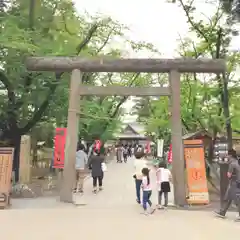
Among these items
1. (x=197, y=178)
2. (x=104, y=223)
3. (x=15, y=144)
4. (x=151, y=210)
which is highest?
(x=15, y=144)

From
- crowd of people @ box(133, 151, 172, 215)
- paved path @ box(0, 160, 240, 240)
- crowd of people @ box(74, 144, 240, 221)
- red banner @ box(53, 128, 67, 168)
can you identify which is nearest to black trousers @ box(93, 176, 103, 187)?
crowd of people @ box(74, 144, 240, 221)

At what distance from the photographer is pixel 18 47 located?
581 inches

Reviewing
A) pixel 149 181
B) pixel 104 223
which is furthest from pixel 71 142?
pixel 104 223

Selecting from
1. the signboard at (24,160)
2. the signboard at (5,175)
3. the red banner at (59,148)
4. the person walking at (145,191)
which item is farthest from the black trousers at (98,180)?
the person walking at (145,191)

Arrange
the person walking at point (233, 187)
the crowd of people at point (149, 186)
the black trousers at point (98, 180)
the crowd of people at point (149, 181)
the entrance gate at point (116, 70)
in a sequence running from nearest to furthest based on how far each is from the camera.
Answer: the person walking at point (233, 187) → the crowd of people at point (149, 181) → the crowd of people at point (149, 186) → the entrance gate at point (116, 70) → the black trousers at point (98, 180)

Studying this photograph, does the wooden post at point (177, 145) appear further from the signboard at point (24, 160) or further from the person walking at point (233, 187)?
the signboard at point (24, 160)

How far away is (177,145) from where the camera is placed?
13.1 metres

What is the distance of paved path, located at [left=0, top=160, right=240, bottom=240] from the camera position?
841 centimetres

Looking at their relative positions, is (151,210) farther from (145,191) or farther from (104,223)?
(104,223)

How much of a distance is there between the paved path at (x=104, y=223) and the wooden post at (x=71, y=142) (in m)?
0.50

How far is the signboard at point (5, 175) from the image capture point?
12.1 metres

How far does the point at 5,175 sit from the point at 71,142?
236cm

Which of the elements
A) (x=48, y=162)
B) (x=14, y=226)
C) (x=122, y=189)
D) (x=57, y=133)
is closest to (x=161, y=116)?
(x=48, y=162)

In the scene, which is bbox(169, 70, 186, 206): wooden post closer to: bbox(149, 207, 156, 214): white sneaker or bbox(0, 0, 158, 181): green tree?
bbox(149, 207, 156, 214): white sneaker
